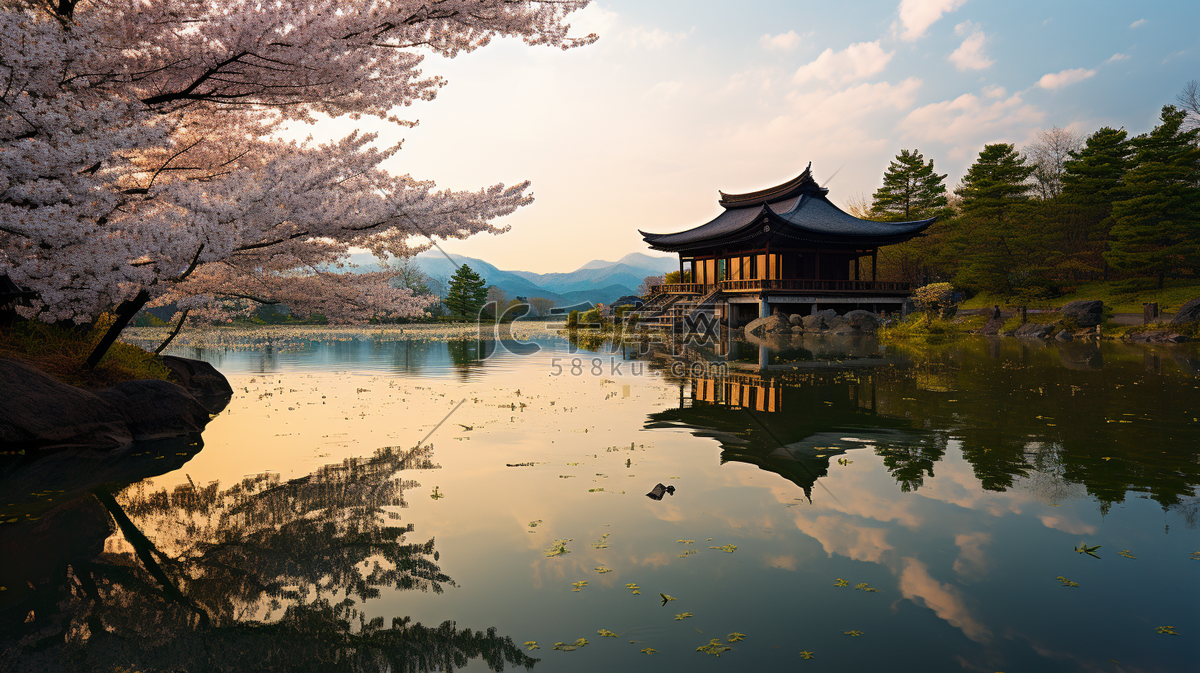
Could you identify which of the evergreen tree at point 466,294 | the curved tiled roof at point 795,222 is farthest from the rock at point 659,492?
the evergreen tree at point 466,294

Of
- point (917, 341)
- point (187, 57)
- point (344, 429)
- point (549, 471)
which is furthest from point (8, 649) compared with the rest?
point (917, 341)

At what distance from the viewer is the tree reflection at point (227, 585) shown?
3318 millimetres

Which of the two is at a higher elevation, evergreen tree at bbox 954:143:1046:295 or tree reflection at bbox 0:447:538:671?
evergreen tree at bbox 954:143:1046:295

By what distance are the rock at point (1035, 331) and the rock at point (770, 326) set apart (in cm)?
1178

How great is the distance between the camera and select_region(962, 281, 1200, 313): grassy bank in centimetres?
3431

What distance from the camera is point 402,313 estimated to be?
9.60 m

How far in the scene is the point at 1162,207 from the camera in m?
34.8

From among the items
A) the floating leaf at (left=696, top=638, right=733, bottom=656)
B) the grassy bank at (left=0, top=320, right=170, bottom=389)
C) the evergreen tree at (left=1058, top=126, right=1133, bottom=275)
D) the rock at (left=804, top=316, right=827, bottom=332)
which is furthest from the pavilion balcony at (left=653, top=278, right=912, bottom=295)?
the floating leaf at (left=696, top=638, right=733, bottom=656)

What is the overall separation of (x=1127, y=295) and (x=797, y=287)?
71.7ft

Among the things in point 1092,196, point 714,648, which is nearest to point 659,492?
point 714,648

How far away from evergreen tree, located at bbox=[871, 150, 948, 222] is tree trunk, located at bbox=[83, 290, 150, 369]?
55.4 m

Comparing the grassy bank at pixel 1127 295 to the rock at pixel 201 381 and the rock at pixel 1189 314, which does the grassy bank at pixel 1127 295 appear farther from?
the rock at pixel 201 381

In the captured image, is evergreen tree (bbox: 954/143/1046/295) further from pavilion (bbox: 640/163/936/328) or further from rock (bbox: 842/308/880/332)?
rock (bbox: 842/308/880/332)

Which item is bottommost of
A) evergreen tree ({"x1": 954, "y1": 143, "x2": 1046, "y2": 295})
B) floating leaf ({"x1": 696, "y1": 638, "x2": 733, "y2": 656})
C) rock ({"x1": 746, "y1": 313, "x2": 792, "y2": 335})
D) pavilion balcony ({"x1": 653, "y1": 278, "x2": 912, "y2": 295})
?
floating leaf ({"x1": 696, "y1": 638, "x2": 733, "y2": 656})
